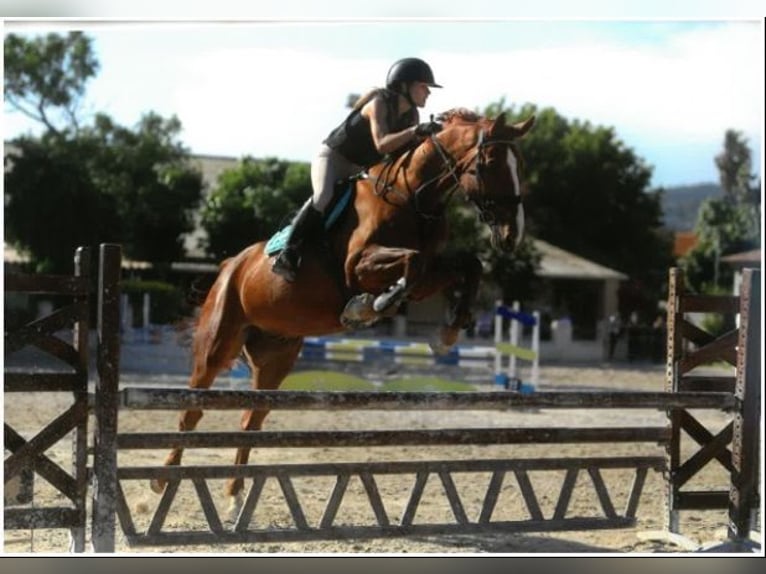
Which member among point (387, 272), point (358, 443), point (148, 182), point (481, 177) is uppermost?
point (148, 182)

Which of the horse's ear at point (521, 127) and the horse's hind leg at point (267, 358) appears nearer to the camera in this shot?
the horse's ear at point (521, 127)

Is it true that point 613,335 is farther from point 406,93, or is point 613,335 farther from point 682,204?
point 406,93

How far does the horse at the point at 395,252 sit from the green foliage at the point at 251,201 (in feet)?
50.5

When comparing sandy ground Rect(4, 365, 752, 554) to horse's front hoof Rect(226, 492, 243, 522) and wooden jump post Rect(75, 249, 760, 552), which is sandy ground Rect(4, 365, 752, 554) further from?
wooden jump post Rect(75, 249, 760, 552)

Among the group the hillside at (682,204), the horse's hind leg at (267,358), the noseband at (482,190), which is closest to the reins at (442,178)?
the noseband at (482,190)

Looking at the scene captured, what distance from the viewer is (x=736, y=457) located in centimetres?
493

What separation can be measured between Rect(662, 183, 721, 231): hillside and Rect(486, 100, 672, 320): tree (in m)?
1.96

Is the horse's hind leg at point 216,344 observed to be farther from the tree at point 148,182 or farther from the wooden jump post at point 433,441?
the tree at point 148,182

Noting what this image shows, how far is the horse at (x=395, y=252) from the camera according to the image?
4691 mm

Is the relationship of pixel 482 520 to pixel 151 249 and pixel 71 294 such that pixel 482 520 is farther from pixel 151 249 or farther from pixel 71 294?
pixel 151 249

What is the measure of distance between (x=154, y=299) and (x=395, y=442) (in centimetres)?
1748

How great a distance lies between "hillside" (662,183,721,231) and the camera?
3759 centimetres

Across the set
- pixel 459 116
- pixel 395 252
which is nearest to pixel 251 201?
pixel 459 116

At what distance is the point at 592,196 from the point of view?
35.6 m
